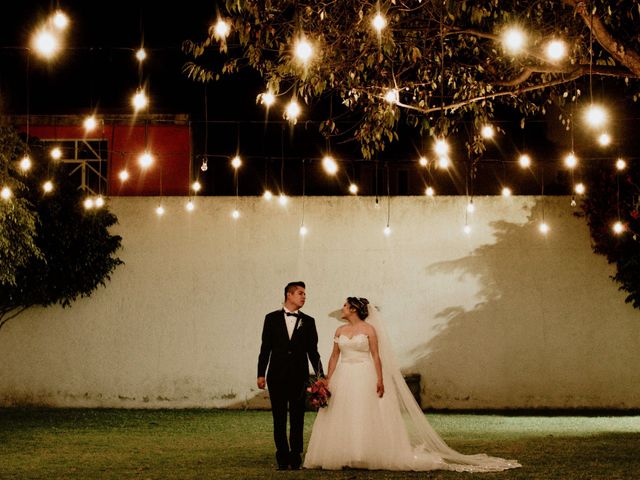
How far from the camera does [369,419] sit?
8102 mm

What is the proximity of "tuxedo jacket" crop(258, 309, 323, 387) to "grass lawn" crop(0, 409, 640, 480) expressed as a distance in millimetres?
762

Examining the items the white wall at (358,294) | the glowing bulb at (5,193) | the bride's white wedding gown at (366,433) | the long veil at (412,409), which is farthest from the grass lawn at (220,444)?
the glowing bulb at (5,193)

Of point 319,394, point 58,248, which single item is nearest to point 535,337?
point 319,394

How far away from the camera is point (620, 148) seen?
539 inches

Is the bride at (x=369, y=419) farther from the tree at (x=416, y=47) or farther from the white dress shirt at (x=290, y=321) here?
the tree at (x=416, y=47)

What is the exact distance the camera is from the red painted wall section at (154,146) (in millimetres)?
19312

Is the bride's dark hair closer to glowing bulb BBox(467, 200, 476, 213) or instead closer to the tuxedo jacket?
the tuxedo jacket

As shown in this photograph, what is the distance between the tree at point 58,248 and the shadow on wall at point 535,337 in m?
4.68

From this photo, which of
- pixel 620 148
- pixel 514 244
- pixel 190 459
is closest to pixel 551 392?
pixel 514 244

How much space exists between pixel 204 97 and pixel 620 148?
9430 millimetres

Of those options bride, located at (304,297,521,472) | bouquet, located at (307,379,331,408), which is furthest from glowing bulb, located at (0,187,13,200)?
bouquet, located at (307,379,331,408)

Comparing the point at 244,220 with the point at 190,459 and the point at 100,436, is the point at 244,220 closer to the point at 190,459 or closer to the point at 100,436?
the point at 100,436

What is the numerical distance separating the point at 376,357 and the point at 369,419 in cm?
51

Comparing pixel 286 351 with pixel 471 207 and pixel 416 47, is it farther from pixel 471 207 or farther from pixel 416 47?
pixel 471 207
